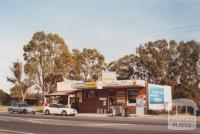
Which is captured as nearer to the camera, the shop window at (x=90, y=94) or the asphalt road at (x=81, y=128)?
the asphalt road at (x=81, y=128)

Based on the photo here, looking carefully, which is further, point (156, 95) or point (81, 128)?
point (156, 95)

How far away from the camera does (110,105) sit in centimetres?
5547

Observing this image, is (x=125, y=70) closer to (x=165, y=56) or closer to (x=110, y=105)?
(x=165, y=56)

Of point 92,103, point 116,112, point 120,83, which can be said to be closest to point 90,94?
point 92,103

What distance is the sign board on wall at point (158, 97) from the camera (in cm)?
5375

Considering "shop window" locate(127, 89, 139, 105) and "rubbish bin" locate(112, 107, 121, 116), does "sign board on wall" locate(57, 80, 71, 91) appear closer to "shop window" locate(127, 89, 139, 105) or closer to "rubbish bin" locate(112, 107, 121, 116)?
"shop window" locate(127, 89, 139, 105)

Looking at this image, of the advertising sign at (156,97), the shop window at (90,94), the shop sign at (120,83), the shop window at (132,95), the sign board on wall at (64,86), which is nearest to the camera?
the shop sign at (120,83)

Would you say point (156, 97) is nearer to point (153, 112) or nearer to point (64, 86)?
point (153, 112)

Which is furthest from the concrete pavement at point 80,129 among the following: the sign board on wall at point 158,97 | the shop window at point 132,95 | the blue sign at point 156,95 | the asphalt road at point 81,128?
the blue sign at point 156,95

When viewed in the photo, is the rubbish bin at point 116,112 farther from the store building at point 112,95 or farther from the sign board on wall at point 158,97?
the sign board on wall at point 158,97

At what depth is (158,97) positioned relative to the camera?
185 ft

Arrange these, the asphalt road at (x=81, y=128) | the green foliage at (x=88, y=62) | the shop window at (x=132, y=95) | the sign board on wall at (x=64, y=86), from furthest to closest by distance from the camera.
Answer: the green foliage at (x=88, y=62), the sign board on wall at (x=64, y=86), the shop window at (x=132, y=95), the asphalt road at (x=81, y=128)

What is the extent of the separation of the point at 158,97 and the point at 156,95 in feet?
2.91

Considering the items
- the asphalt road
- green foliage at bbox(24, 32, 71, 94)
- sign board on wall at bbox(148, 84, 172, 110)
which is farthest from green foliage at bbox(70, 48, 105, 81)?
the asphalt road
